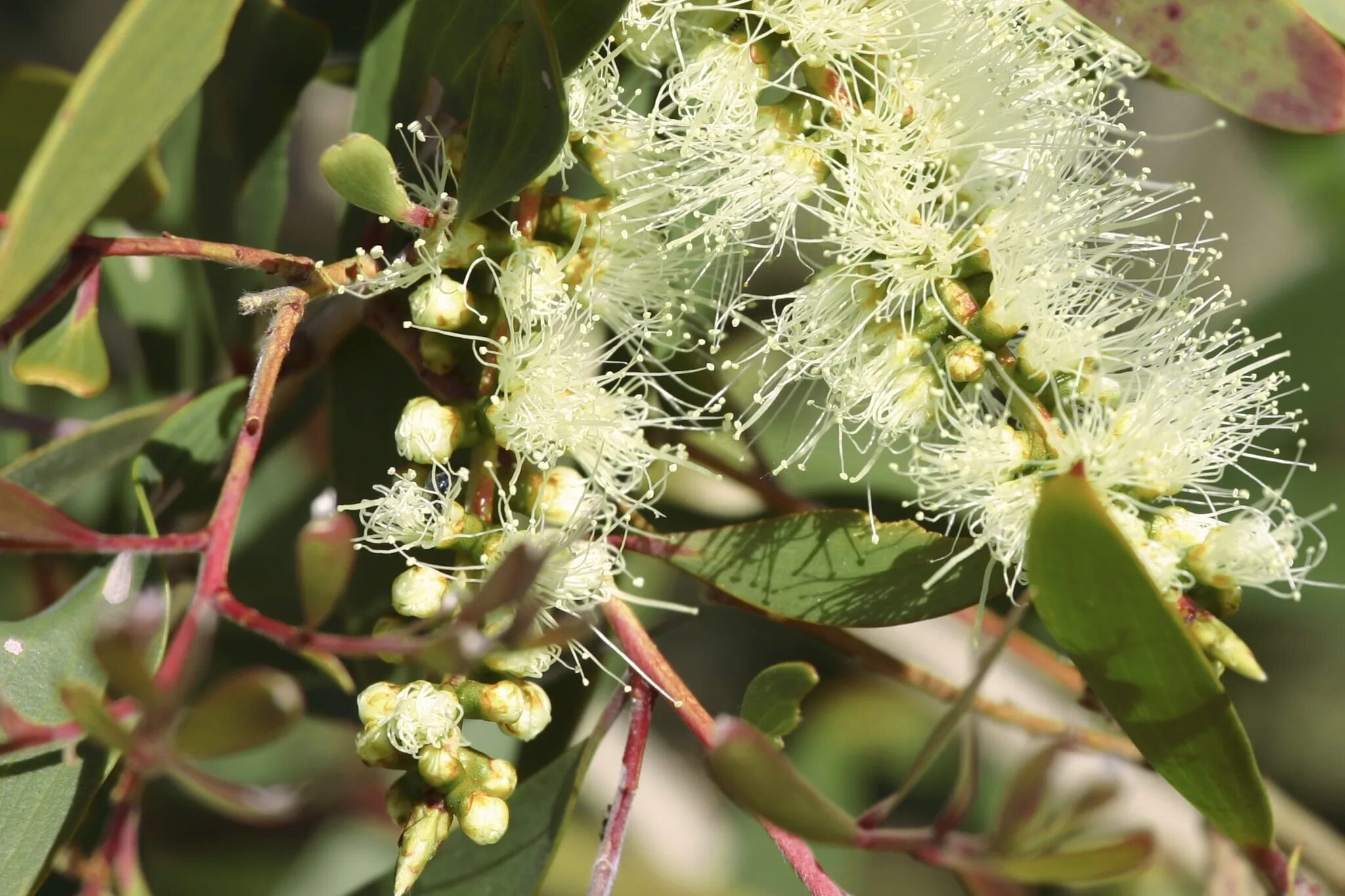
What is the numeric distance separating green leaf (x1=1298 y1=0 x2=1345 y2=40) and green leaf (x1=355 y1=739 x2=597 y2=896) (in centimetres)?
95

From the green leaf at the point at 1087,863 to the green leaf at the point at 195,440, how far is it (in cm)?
89

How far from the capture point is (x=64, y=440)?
1215 mm

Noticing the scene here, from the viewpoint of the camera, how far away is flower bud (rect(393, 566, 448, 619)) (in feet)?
3.10

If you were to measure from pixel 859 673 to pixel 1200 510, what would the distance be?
2.49 feet

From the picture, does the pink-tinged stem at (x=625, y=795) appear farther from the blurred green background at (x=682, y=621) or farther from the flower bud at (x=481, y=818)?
the blurred green background at (x=682, y=621)

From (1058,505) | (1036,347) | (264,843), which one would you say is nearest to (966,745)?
(1058,505)

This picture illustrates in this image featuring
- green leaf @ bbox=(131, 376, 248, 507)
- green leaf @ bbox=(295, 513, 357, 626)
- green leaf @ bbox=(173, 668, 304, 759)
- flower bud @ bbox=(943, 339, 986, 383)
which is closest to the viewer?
green leaf @ bbox=(173, 668, 304, 759)

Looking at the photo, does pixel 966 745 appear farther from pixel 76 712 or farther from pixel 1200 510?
pixel 1200 510

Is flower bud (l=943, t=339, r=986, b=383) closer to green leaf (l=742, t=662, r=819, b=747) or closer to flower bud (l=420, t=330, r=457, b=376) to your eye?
green leaf (l=742, t=662, r=819, b=747)

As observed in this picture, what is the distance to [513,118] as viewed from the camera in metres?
0.89

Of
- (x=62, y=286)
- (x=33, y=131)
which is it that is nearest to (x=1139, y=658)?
(x=62, y=286)

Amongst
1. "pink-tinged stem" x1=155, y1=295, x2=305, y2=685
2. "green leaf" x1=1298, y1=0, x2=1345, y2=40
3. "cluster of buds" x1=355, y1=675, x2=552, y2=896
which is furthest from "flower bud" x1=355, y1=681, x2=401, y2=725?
"green leaf" x1=1298, y1=0, x2=1345, y2=40

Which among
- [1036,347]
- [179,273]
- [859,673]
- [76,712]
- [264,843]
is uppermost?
[1036,347]

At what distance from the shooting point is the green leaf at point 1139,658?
0.76m
